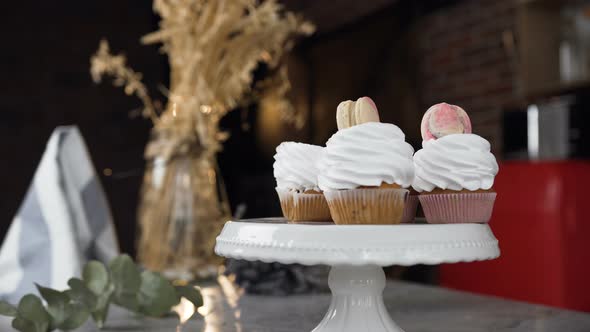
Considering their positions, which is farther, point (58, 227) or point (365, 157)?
A: point (58, 227)

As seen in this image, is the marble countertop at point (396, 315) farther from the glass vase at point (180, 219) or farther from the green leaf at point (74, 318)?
the glass vase at point (180, 219)

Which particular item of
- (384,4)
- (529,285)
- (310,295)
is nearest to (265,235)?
(310,295)

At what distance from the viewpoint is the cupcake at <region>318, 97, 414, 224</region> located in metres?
0.74

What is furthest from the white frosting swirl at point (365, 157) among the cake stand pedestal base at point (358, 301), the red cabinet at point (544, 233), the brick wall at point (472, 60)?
the brick wall at point (472, 60)

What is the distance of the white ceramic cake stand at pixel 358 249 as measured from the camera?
2.20 feet

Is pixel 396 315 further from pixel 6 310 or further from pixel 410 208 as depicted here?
pixel 6 310

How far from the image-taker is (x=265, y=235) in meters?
0.73

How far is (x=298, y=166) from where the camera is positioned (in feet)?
2.84

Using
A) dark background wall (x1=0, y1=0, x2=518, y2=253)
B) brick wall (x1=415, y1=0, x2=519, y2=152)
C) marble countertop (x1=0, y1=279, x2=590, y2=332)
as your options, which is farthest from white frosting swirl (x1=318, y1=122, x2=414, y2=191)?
brick wall (x1=415, y1=0, x2=519, y2=152)

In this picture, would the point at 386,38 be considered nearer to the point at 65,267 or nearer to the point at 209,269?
the point at 209,269

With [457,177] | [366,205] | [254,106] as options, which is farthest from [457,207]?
[254,106]

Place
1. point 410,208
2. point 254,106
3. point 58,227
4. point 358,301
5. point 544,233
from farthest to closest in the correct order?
1. point 254,106
2. point 544,233
3. point 58,227
4. point 410,208
5. point 358,301

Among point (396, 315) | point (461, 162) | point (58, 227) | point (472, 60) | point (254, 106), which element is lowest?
point (396, 315)

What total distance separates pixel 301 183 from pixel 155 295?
251mm
